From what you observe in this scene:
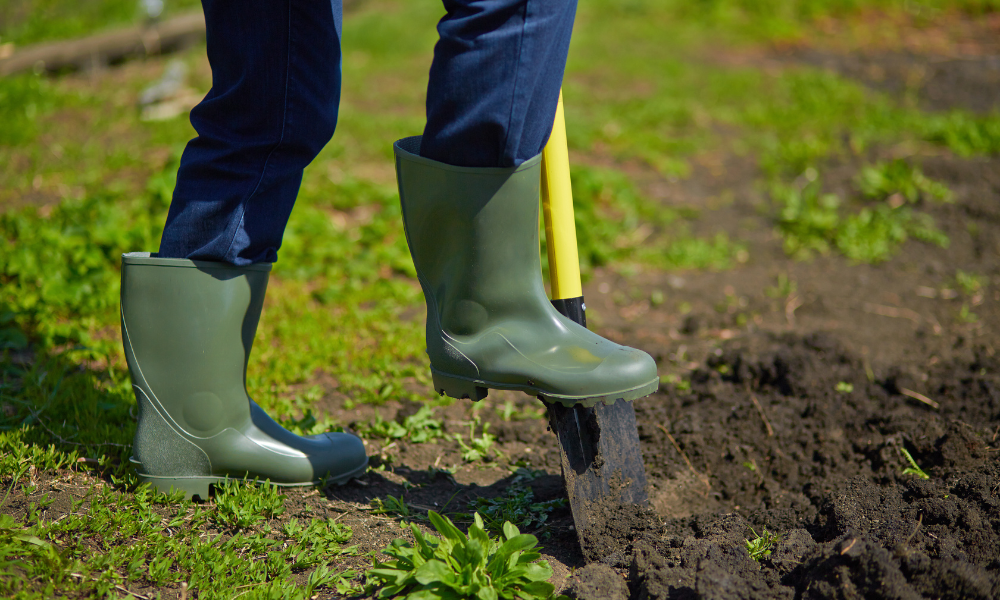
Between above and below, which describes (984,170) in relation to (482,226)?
below

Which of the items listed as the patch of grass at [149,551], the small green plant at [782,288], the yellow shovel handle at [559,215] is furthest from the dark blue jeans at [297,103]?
the small green plant at [782,288]

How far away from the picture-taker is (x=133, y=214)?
11.5ft

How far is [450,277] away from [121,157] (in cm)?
340

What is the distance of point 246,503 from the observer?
1.71 m

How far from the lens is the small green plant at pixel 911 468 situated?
188 centimetres

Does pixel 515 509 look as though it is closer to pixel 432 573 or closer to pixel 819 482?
pixel 432 573

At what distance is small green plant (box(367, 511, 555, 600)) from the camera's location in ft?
4.46

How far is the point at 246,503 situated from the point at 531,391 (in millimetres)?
750

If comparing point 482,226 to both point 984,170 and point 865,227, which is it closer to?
point 865,227

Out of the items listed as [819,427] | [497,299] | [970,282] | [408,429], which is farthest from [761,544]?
[970,282]

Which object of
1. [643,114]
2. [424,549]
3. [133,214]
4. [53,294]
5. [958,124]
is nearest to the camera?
[424,549]

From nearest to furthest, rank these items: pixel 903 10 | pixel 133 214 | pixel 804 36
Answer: pixel 133 214
pixel 804 36
pixel 903 10

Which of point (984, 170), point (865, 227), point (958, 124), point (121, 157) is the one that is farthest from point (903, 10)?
point (121, 157)

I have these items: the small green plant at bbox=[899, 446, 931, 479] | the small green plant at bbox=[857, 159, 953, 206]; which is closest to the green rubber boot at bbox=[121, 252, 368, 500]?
the small green plant at bbox=[899, 446, 931, 479]
